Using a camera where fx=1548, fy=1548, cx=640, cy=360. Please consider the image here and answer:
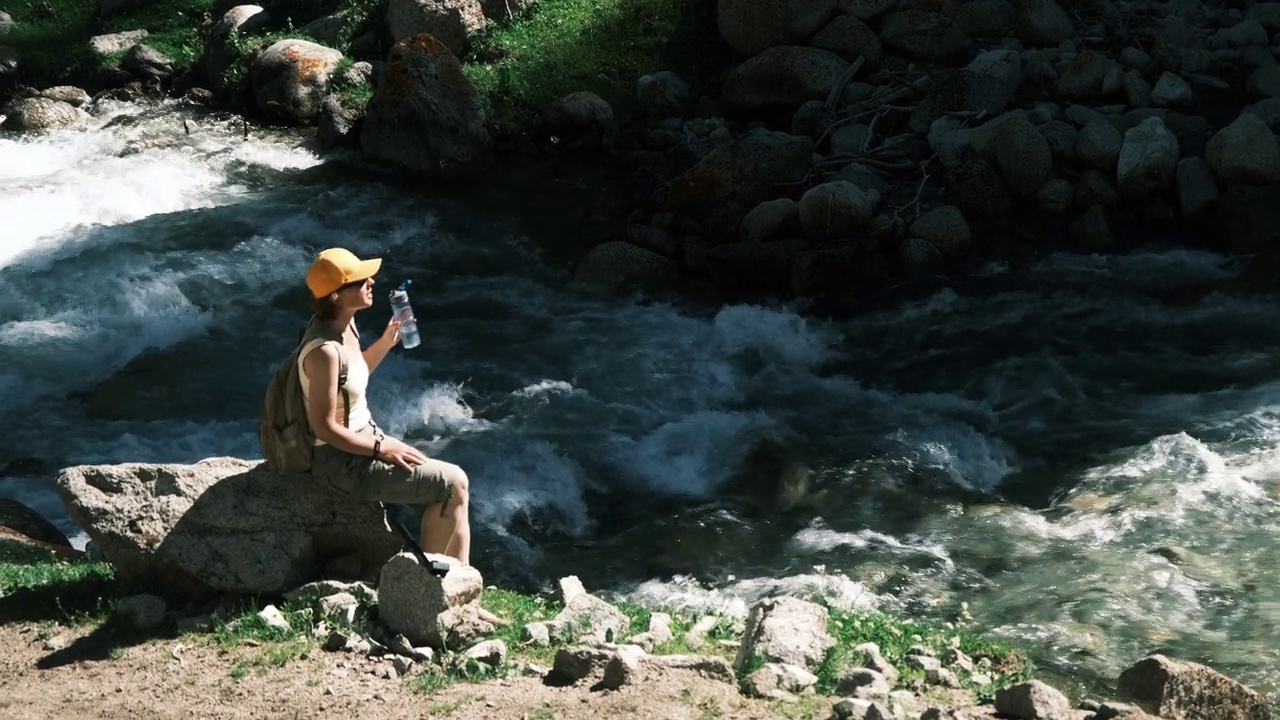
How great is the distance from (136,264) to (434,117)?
4595 millimetres

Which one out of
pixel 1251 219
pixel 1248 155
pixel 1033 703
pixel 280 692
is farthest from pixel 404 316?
pixel 1248 155

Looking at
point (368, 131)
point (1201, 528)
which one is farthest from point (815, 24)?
point (1201, 528)

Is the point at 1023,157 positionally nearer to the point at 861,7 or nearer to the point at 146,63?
the point at 861,7

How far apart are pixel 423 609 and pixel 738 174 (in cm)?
1123

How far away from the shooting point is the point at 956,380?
47.7 feet

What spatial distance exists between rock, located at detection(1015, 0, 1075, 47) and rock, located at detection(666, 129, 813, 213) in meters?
4.80

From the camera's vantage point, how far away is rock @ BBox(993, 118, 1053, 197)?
17.6m

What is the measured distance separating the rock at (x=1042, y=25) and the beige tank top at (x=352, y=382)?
15461 mm

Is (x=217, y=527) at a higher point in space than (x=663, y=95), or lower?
higher

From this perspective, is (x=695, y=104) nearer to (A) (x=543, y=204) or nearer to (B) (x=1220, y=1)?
(A) (x=543, y=204)

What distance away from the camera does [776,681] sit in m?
7.09

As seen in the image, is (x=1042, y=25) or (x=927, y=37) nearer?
(x=927, y=37)

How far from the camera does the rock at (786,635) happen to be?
24.3 feet

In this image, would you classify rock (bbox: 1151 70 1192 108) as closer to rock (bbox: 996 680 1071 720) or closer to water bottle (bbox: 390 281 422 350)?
water bottle (bbox: 390 281 422 350)
